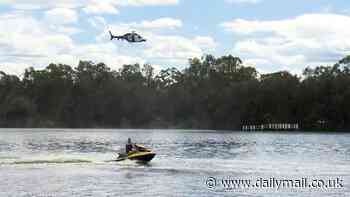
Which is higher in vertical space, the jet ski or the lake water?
the jet ski

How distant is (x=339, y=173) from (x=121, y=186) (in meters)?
18.7

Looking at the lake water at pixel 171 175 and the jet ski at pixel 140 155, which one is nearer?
the lake water at pixel 171 175

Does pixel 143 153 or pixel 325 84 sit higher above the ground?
pixel 325 84

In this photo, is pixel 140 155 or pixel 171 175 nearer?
pixel 171 175

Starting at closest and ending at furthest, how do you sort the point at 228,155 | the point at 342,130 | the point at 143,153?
the point at 143,153 < the point at 228,155 < the point at 342,130

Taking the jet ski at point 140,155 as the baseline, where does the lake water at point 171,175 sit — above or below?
below

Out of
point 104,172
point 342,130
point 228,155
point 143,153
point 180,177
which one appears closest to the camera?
point 180,177

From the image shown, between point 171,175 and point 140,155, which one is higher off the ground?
point 140,155

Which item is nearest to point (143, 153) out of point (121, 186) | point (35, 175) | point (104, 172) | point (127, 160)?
point (127, 160)

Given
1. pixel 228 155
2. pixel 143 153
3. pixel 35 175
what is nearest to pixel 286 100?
pixel 228 155

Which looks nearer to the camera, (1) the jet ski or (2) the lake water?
(2) the lake water

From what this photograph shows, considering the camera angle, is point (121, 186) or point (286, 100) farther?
point (286, 100)

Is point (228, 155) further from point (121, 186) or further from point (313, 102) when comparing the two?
point (313, 102)

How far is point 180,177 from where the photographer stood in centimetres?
5547
